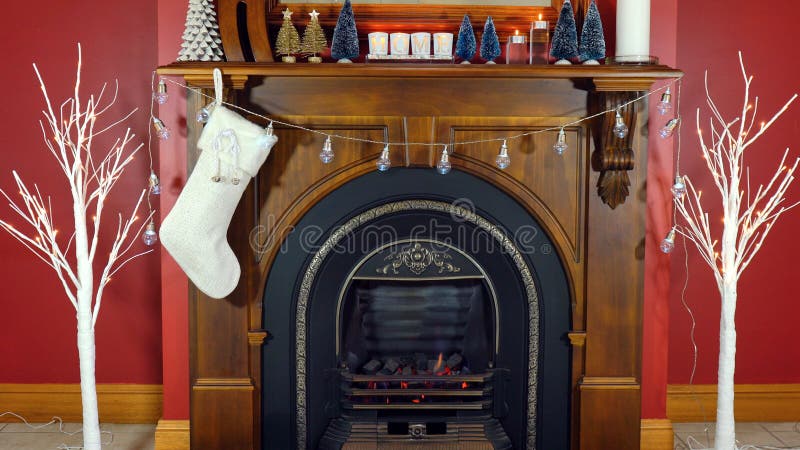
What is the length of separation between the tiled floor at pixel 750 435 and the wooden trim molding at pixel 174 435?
169 cm

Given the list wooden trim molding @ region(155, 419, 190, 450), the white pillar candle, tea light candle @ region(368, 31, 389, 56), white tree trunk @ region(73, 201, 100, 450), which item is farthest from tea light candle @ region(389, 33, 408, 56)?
wooden trim molding @ region(155, 419, 190, 450)

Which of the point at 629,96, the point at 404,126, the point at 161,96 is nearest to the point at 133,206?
the point at 161,96

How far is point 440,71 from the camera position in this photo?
237 cm

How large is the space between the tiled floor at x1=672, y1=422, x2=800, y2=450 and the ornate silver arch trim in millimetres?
652

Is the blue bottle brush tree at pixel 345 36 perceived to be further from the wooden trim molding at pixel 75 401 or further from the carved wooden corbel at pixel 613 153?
the wooden trim molding at pixel 75 401

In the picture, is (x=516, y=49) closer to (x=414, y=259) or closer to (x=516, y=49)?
(x=516, y=49)

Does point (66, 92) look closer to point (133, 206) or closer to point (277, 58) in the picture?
point (133, 206)

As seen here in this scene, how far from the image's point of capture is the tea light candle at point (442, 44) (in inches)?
98.3

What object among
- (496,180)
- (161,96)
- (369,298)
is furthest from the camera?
(369,298)

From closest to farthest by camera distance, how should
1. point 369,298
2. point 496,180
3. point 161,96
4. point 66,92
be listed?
1. point 161,96
2. point 496,180
3. point 369,298
4. point 66,92

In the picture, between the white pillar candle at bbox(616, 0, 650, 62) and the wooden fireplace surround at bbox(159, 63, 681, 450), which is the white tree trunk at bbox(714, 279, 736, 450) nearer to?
the wooden fireplace surround at bbox(159, 63, 681, 450)

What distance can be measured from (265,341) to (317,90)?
0.81 m

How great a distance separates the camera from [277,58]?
2.58 meters

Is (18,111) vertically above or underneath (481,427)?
above
